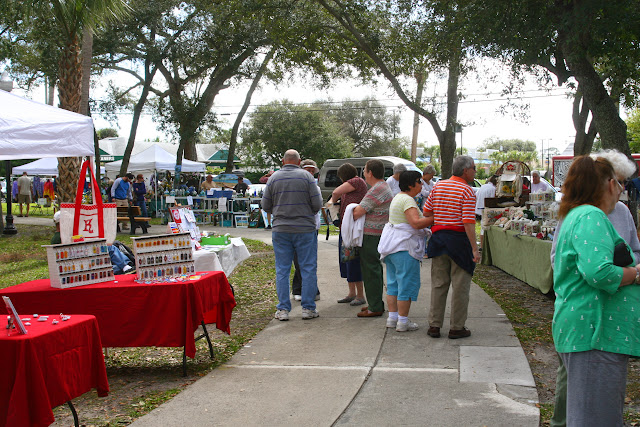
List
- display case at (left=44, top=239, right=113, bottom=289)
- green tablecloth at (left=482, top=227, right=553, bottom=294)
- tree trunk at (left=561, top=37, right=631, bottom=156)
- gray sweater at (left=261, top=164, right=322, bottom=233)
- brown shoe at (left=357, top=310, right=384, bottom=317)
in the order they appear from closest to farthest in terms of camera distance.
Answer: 1. display case at (left=44, top=239, right=113, bottom=289)
2. gray sweater at (left=261, top=164, right=322, bottom=233)
3. brown shoe at (left=357, top=310, right=384, bottom=317)
4. green tablecloth at (left=482, top=227, right=553, bottom=294)
5. tree trunk at (left=561, top=37, right=631, bottom=156)

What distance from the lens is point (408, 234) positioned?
6.38 m

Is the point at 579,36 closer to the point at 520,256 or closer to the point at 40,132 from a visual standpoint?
the point at 520,256

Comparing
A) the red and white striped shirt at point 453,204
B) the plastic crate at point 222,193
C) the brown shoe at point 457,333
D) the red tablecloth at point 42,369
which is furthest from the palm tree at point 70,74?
the red tablecloth at point 42,369

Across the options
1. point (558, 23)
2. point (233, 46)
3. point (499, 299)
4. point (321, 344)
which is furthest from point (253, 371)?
point (233, 46)

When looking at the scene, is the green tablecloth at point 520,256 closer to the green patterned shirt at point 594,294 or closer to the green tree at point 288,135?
the green patterned shirt at point 594,294

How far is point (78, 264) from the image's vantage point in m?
5.32

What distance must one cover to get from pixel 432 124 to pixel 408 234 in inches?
480

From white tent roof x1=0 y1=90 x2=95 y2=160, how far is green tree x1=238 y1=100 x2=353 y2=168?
43.9 meters

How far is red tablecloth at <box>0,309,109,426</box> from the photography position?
3.36 m

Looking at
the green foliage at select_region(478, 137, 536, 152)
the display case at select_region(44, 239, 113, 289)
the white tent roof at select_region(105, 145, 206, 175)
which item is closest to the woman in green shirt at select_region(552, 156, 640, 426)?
the display case at select_region(44, 239, 113, 289)

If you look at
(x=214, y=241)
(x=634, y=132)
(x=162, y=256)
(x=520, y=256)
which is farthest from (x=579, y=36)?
(x=634, y=132)

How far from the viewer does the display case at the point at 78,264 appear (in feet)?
17.0

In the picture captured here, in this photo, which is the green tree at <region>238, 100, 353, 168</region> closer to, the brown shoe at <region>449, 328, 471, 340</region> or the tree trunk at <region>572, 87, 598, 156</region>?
the tree trunk at <region>572, 87, 598, 156</region>

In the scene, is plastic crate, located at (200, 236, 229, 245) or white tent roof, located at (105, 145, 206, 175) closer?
plastic crate, located at (200, 236, 229, 245)
